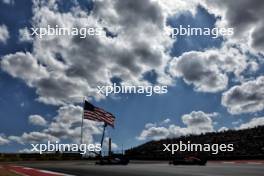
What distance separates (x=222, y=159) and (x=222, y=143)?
847cm

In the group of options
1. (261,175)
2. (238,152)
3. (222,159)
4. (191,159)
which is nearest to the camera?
(261,175)

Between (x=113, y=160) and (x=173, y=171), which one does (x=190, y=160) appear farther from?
(x=173, y=171)

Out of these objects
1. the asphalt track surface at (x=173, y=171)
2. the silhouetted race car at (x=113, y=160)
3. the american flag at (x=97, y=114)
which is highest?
the american flag at (x=97, y=114)

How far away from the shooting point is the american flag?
41.9 metres

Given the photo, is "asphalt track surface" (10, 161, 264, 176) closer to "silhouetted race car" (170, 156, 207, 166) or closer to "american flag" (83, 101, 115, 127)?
"silhouetted race car" (170, 156, 207, 166)

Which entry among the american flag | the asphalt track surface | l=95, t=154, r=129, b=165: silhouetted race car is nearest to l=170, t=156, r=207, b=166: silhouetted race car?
the asphalt track surface

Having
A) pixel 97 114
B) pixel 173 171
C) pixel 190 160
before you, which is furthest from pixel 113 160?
pixel 173 171

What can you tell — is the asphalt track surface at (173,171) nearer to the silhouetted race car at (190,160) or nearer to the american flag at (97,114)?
the silhouetted race car at (190,160)

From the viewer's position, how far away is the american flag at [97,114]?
137 feet

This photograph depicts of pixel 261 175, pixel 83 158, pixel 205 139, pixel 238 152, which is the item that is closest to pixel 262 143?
pixel 238 152

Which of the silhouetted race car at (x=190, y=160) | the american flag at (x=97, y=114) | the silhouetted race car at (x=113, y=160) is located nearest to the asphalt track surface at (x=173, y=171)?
the silhouetted race car at (x=190, y=160)

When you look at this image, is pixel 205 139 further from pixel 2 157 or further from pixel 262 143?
pixel 2 157

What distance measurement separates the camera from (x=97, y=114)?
42469mm

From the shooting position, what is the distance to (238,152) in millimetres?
41500
